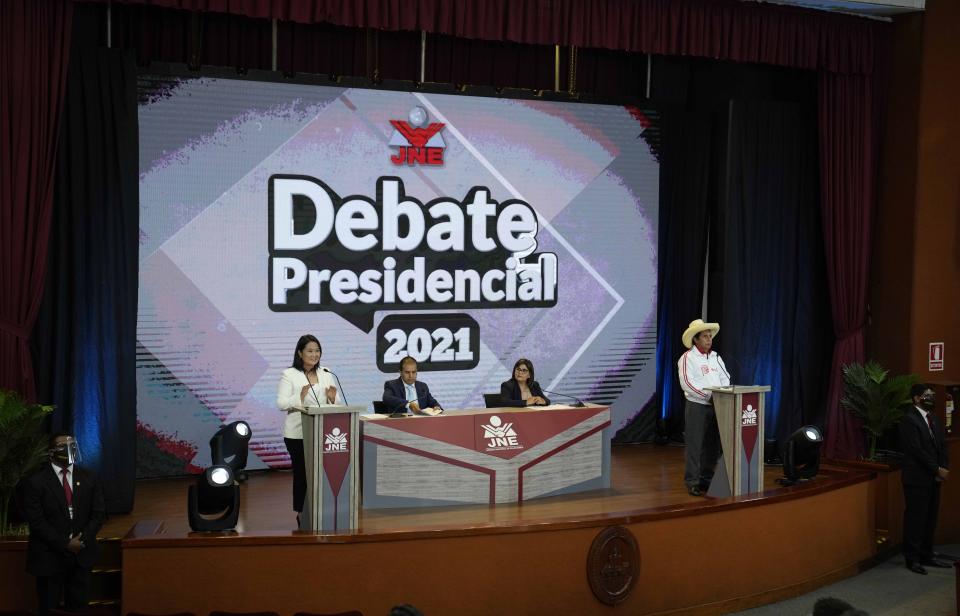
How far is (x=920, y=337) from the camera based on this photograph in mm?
9820

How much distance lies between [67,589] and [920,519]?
5934 mm

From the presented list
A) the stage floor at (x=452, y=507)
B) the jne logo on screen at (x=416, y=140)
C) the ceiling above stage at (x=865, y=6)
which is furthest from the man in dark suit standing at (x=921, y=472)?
the jne logo on screen at (x=416, y=140)

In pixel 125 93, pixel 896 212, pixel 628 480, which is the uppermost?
pixel 125 93

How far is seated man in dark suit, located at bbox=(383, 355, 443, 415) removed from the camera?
24.9ft

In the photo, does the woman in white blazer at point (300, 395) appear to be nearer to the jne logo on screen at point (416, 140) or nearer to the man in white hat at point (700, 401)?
the man in white hat at point (700, 401)

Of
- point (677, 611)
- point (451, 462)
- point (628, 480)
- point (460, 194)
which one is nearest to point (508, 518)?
point (451, 462)

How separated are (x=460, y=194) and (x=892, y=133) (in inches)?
Result: 149

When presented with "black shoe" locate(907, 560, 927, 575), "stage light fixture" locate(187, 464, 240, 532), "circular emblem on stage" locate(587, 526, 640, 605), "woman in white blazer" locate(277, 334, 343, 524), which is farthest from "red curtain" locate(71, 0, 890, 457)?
"stage light fixture" locate(187, 464, 240, 532)

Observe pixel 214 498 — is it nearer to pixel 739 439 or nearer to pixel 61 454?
pixel 61 454

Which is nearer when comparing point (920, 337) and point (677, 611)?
point (677, 611)

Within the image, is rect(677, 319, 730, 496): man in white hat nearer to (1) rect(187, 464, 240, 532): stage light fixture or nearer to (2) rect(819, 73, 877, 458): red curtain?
(2) rect(819, 73, 877, 458): red curtain

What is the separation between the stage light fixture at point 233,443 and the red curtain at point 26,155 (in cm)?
144

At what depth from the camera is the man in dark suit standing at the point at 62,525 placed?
6.07 meters

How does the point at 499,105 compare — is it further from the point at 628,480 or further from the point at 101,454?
the point at 101,454
